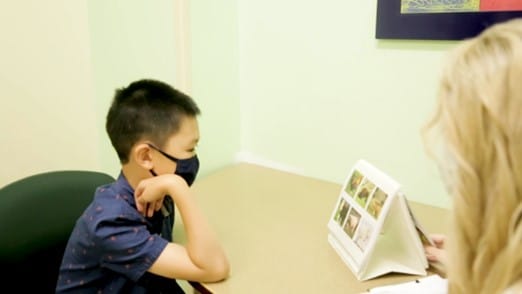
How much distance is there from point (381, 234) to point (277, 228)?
1.14ft

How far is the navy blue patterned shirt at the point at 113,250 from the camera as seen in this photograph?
1067 millimetres

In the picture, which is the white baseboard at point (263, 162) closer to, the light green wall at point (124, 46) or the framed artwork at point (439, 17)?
→ the light green wall at point (124, 46)

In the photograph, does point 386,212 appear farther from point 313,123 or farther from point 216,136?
point 216,136

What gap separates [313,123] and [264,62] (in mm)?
326

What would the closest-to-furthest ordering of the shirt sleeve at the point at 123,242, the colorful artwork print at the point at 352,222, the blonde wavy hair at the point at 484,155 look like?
1. the blonde wavy hair at the point at 484,155
2. the shirt sleeve at the point at 123,242
3. the colorful artwork print at the point at 352,222

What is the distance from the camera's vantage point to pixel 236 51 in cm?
193

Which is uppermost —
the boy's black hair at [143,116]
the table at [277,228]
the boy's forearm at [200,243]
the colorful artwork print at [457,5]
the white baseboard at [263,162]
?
the colorful artwork print at [457,5]

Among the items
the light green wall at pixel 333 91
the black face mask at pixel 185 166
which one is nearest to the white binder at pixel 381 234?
the light green wall at pixel 333 91

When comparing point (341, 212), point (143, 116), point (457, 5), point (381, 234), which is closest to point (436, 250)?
point (381, 234)

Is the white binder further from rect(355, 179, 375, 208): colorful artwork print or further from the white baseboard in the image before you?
the white baseboard

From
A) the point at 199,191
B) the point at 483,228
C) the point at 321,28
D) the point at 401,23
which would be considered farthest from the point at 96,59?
the point at 483,228

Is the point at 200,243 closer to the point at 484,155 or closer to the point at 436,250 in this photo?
the point at 436,250

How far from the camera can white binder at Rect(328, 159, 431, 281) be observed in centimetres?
108

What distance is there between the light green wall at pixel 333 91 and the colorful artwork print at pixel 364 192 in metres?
0.28
